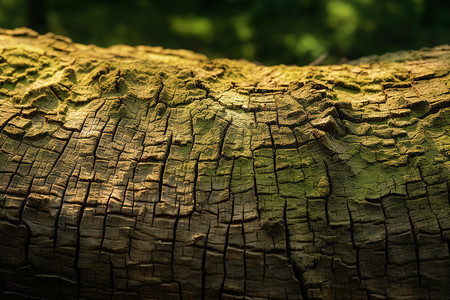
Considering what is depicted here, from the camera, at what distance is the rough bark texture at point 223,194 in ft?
5.88

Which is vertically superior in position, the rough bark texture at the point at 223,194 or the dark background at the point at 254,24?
the dark background at the point at 254,24

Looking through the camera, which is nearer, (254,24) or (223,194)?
(223,194)

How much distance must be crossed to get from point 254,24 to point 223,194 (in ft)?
15.1

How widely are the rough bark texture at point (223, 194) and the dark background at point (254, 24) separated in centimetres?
329

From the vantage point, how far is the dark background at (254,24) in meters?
5.37

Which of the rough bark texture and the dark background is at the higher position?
the dark background

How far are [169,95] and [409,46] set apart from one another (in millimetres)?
4189

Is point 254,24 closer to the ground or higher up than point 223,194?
higher up

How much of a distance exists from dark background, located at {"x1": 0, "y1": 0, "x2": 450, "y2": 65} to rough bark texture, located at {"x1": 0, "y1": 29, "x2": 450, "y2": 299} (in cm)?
329

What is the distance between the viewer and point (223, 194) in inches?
75.1

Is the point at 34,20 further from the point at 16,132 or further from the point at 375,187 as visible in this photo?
the point at 375,187

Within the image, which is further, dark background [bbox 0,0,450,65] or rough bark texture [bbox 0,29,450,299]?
dark background [bbox 0,0,450,65]

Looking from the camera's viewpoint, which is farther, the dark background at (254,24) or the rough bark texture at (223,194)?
the dark background at (254,24)

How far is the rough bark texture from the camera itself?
179 centimetres
